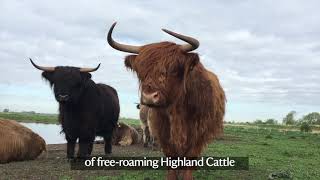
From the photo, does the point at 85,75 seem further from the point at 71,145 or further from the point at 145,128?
the point at 145,128

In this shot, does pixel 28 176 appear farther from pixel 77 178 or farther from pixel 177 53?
pixel 177 53

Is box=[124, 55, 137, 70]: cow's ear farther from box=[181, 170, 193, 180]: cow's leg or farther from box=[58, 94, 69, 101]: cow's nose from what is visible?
box=[58, 94, 69, 101]: cow's nose

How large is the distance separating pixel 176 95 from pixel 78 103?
5.15 meters

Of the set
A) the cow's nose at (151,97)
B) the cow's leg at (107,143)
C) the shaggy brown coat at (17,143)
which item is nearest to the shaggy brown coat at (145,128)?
the cow's leg at (107,143)

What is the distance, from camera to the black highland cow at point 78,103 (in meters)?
10.9

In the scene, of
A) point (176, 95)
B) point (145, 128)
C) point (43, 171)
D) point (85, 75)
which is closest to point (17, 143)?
point (43, 171)

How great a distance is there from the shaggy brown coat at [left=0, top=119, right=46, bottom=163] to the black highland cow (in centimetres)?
90

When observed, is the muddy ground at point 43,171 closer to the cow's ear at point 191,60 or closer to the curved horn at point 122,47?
the curved horn at point 122,47

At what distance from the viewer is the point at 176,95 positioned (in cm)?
690

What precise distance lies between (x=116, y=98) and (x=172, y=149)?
6724mm

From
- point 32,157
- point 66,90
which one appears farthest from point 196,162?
point 32,157

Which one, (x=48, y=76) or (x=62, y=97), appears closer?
(x=62, y=97)

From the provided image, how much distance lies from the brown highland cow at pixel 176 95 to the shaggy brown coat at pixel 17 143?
15.9 ft

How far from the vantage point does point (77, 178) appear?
9016mm
